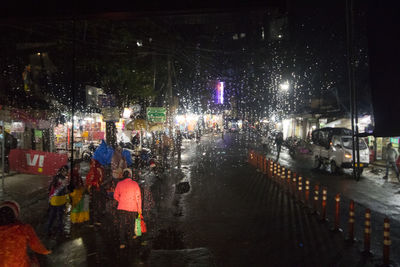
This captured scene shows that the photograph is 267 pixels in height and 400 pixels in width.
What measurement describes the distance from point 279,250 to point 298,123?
31.6 meters

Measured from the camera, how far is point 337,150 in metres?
14.6

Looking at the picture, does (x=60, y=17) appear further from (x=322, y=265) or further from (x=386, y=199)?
(x=386, y=199)

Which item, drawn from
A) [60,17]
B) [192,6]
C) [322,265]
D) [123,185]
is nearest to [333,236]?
[322,265]

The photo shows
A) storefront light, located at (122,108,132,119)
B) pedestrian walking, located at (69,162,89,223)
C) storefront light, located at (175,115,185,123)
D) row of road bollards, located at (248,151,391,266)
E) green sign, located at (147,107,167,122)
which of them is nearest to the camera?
row of road bollards, located at (248,151,391,266)

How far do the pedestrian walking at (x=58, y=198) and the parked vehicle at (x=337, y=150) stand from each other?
12.7 m

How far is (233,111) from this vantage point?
89.7 m

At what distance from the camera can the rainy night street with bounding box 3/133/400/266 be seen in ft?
16.9

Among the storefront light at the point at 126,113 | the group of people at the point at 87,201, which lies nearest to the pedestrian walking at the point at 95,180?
the group of people at the point at 87,201

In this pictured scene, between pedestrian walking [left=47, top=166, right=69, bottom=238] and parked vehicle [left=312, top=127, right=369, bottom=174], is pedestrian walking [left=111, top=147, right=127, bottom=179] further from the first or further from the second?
parked vehicle [left=312, top=127, right=369, bottom=174]

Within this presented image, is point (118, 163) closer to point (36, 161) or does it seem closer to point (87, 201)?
point (87, 201)

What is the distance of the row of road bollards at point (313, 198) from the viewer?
15.9ft

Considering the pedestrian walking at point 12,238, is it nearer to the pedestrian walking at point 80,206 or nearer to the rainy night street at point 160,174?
the rainy night street at point 160,174

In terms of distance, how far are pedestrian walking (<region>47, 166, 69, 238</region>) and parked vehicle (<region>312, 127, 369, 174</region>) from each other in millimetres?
12661

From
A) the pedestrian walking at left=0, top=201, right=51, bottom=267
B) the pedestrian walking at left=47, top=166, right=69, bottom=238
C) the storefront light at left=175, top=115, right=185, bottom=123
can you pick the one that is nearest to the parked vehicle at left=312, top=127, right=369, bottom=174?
the pedestrian walking at left=47, top=166, right=69, bottom=238
